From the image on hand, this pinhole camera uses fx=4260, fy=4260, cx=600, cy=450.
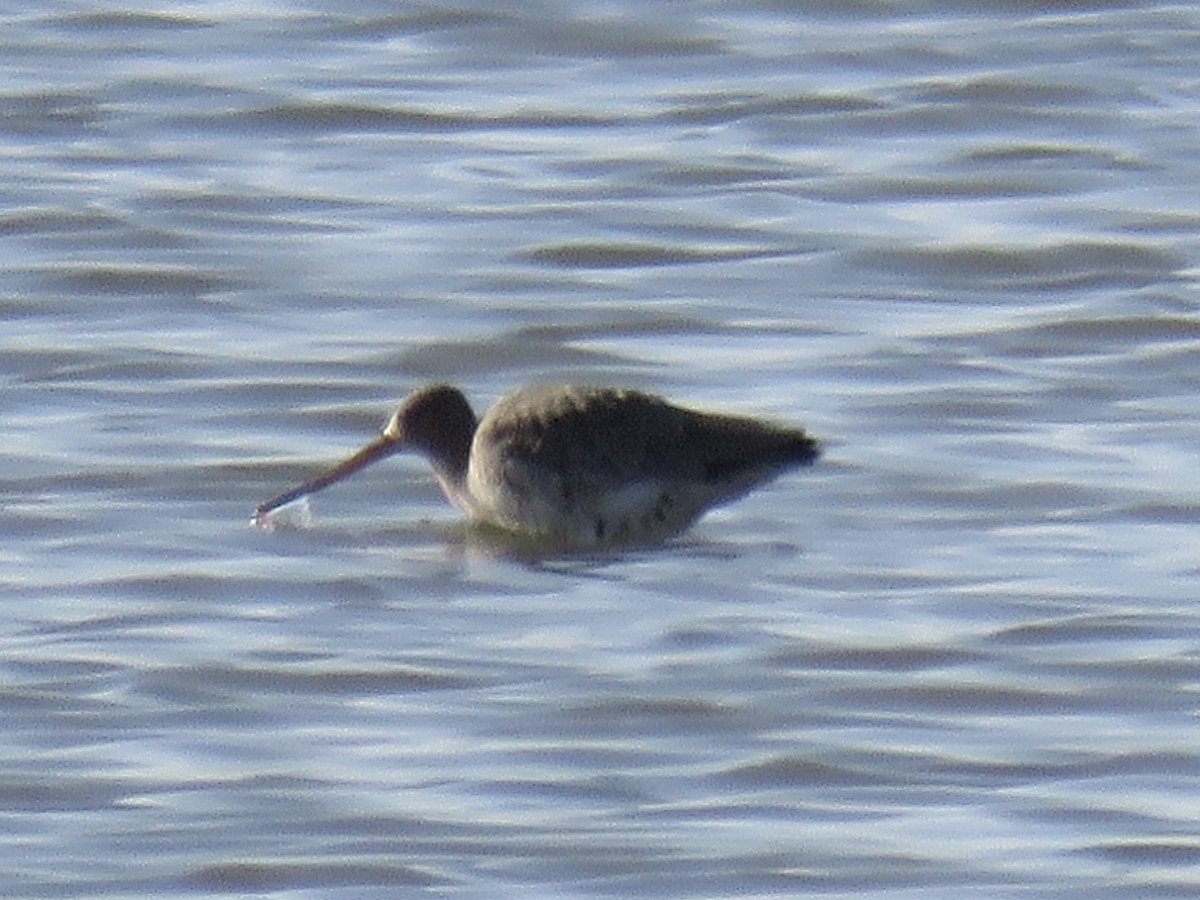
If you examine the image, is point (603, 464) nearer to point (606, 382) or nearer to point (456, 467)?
point (456, 467)

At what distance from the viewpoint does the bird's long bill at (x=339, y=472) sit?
11.0m

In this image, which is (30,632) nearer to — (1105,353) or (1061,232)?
(1105,353)

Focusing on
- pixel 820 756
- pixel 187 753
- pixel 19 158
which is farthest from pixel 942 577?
pixel 19 158

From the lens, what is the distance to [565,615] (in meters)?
10.1

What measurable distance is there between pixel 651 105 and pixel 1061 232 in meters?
2.61

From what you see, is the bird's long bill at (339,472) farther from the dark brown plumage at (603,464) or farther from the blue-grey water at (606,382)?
the blue-grey water at (606,382)

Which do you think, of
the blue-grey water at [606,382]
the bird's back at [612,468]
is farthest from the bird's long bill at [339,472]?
the bird's back at [612,468]

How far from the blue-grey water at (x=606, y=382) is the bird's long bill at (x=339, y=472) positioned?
0.11 m

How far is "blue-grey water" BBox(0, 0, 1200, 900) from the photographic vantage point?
8.35 metres

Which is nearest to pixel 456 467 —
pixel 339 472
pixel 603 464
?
pixel 339 472

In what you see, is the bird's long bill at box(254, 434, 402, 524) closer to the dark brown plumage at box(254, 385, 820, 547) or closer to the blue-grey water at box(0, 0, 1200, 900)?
the dark brown plumage at box(254, 385, 820, 547)

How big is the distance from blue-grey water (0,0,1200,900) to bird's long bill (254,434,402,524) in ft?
0.38

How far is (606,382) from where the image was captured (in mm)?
12664

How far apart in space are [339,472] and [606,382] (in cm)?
162
